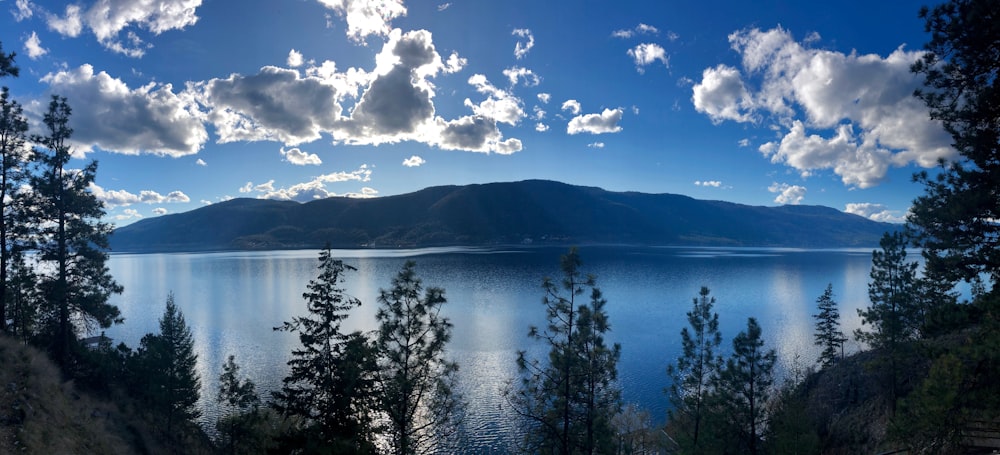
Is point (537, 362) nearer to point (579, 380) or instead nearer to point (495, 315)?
point (579, 380)

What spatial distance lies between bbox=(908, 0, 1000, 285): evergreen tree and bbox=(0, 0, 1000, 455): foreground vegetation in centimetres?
5

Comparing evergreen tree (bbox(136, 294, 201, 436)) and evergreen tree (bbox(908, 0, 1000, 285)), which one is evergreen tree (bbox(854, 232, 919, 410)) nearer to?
evergreen tree (bbox(908, 0, 1000, 285))

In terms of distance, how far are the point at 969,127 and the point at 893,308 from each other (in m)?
26.4

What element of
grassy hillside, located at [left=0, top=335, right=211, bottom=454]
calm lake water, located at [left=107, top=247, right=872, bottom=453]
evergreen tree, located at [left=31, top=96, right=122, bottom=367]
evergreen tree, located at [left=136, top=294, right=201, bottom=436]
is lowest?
calm lake water, located at [left=107, top=247, right=872, bottom=453]

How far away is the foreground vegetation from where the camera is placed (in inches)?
553

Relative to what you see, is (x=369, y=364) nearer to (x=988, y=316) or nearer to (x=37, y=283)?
(x=988, y=316)

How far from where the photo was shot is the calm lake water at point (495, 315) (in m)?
50.5

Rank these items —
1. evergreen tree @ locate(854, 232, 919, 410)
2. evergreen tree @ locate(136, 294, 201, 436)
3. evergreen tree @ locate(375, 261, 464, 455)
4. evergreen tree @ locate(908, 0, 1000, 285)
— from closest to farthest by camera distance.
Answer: evergreen tree @ locate(908, 0, 1000, 285) < evergreen tree @ locate(375, 261, 464, 455) < evergreen tree @ locate(854, 232, 919, 410) < evergreen tree @ locate(136, 294, 201, 436)

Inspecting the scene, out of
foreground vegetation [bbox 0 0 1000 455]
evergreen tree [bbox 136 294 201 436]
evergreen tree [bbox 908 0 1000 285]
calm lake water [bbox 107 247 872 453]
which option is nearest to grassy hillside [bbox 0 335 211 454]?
foreground vegetation [bbox 0 0 1000 455]

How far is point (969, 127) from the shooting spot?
48.6ft

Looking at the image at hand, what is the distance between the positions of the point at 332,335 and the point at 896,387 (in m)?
39.6

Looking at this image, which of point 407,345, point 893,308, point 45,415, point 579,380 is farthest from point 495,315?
point 45,415

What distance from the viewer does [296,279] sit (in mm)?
149125

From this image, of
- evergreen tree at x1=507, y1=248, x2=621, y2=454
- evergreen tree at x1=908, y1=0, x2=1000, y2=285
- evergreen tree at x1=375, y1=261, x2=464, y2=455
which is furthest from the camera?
evergreen tree at x1=507, y1=248, x2=621, y2=454
